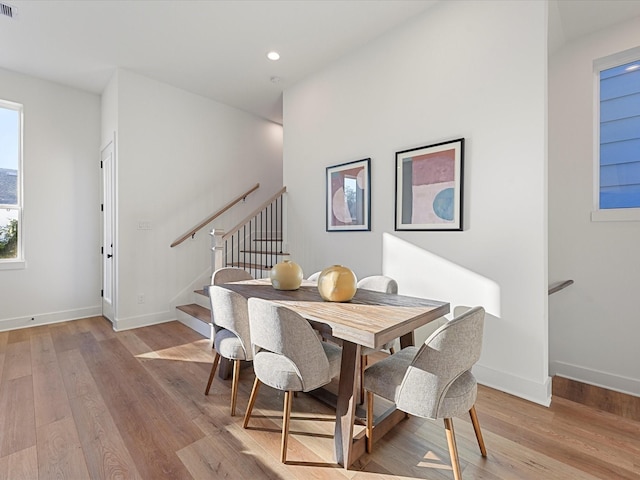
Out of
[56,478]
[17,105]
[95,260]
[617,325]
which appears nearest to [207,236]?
[95,260]

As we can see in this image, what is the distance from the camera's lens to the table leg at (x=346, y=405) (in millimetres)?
1540

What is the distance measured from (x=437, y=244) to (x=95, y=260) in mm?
4625

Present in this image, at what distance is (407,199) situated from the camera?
291cm

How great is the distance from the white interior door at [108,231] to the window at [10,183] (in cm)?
87

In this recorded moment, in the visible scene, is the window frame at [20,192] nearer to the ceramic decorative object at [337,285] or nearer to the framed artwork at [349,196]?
the framed artwork at [349,196]

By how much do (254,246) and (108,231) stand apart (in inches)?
80.8

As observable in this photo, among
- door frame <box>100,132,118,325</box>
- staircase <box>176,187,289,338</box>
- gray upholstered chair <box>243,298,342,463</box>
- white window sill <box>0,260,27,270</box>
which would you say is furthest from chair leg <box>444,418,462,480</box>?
white window sill <box>0,260,27,270</box>

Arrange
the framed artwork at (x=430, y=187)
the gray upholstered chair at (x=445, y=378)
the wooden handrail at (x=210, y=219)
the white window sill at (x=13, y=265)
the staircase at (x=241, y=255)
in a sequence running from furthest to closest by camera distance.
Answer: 1. the wooden handrail at (x=210, y=219)
2. the white window sill at (x=13, y=265)
3. the staircase at (x=241, y=255)
4. the framed artwork at (x=430, y=187)
5. the gray upholstered chair at (x=445, y=378)

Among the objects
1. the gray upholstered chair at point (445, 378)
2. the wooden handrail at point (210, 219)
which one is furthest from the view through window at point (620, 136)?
the wooden handrail at point (210, 219)

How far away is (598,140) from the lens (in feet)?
9.70

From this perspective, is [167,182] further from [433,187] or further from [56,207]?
[433,187]

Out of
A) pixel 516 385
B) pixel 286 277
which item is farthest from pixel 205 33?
pixel 516 385

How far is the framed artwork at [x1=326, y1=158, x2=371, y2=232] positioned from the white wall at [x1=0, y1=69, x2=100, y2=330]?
3.45 meters

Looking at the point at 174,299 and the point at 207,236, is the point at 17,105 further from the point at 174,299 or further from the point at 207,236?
the point at 174,299
